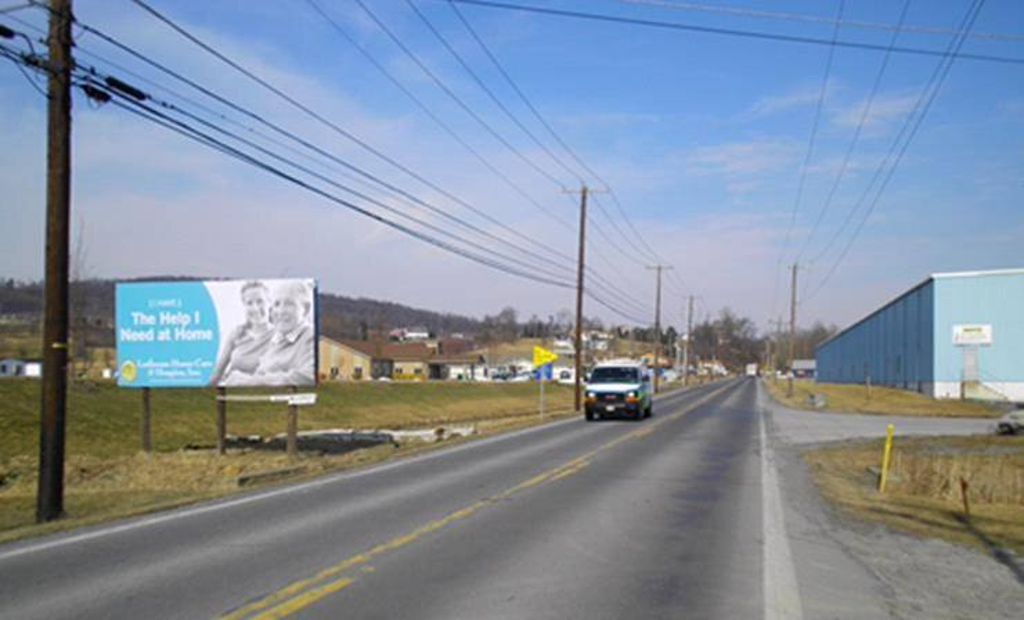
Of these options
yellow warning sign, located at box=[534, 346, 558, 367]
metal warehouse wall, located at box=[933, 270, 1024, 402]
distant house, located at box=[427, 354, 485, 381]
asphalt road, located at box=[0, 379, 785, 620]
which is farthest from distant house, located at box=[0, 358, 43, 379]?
asphalt road, located at box=[0, 379, 785, 620]

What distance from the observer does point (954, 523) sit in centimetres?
1254

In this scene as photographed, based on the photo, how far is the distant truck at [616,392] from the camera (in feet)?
117

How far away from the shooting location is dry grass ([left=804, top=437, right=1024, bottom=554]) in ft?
39.5

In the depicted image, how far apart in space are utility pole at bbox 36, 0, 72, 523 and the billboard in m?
8.67

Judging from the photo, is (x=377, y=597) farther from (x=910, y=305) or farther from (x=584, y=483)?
(x=910, y=305)

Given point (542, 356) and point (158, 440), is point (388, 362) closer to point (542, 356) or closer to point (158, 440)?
point (542, 356)

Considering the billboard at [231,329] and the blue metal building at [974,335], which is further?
the blue metal building at [974,335]

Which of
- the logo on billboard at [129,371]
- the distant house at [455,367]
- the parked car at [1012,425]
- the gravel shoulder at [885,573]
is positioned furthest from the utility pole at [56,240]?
the distant house at [455,367]

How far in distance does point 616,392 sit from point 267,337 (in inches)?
684

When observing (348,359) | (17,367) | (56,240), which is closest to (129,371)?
(56,240)

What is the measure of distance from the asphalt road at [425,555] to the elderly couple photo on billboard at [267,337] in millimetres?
5814

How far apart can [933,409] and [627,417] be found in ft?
64.9

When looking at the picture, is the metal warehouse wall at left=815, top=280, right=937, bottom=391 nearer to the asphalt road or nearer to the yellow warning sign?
the yellow warning sign

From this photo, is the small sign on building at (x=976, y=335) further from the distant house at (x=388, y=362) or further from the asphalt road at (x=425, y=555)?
the distant house at (x=388, y=362)
